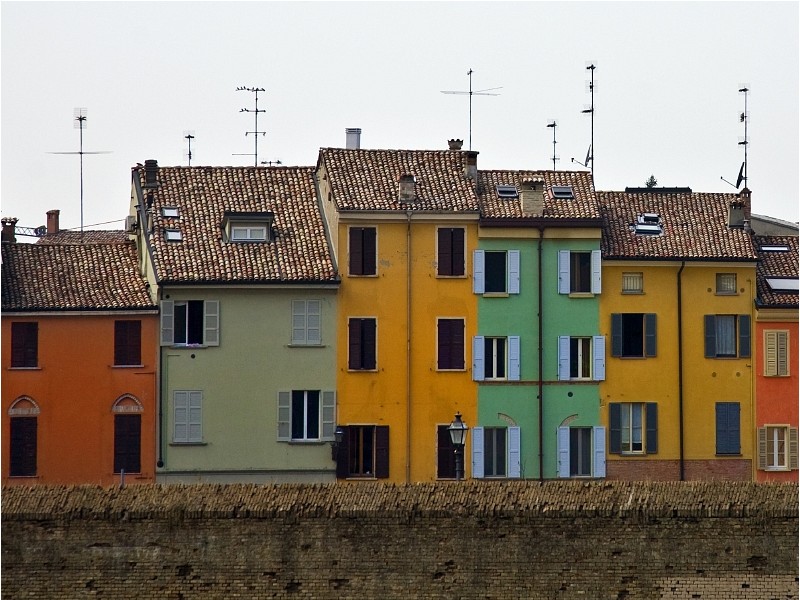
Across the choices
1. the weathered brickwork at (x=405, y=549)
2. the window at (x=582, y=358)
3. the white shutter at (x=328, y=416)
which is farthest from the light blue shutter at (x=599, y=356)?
the weathered brickwork at (x=405, y=549)

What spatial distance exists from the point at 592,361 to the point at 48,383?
574 inches

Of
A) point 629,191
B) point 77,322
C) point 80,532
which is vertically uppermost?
point 629,191

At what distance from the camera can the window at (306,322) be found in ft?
186

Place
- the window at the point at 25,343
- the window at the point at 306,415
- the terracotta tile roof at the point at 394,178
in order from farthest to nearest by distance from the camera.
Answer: the terracotta tile roof at the point at 394,178 < the window at the point at 306,415 < the window at the point at 25,343

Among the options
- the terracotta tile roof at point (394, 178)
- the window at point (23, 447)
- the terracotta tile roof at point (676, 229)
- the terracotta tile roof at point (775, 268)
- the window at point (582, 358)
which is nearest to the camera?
the window at point (23, 447)

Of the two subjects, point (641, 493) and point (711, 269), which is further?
point (711, 269)

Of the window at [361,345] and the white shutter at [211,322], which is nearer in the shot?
the white shutter at [211,322]

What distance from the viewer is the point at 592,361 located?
190ft

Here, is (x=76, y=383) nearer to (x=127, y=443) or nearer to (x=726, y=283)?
(x=127, y=443)

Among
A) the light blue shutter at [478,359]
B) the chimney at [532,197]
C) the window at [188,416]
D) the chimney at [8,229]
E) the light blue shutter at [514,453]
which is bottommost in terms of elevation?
the light blue shutter at [514,453]

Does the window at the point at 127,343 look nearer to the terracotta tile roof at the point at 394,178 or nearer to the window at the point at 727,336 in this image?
the terracotta tile roof at the point at 394,178

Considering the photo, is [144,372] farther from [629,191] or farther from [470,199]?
[629,191]

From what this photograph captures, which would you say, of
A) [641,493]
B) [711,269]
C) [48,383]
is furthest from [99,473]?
[641,493]

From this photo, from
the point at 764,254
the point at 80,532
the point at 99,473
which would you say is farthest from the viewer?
the point at 764,254
